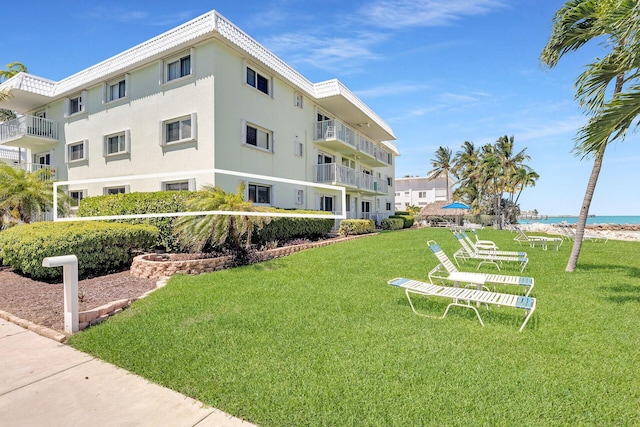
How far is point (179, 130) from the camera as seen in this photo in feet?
47.2

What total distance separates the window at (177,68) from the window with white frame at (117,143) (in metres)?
3.58

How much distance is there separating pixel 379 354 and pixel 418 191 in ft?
220

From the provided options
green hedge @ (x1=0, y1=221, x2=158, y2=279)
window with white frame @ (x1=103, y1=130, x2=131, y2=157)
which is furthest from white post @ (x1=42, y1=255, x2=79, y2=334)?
window with white frame @ (x1=103, y1=130, x2=131, y2=157)

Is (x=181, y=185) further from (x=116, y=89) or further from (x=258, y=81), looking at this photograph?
(x=116, y=89)

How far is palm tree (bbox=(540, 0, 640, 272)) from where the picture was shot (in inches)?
211

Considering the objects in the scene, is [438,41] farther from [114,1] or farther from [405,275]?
[114,1]

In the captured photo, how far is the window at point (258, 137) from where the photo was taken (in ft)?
49.8

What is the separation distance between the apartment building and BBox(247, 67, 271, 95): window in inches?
2.0

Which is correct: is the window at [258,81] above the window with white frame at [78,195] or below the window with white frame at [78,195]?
above

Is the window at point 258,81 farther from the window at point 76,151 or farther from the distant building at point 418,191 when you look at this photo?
the distant building at point 418,191

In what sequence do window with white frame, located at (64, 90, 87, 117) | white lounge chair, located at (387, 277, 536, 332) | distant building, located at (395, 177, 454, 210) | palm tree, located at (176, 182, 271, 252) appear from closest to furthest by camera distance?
white lounge chair, located at (387, 277, 536, 332), palm tree, located at (176, 182, 271, 252), window with white frame, located at (64, 90, 87, 117), distant building, located at (395, 177, 454, 210)

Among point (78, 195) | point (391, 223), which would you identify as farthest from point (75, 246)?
point (391, 223)

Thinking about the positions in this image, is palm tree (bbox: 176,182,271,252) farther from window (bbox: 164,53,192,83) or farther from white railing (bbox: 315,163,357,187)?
white railing (bbox: 315,163,357,187)

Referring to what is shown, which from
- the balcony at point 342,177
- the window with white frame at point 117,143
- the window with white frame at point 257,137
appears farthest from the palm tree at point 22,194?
the balcony at point 342,177
